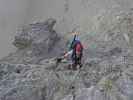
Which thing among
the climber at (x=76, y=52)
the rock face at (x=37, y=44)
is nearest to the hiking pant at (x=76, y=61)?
the climber at (x=76, y=52)

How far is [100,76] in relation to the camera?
3.68 metres

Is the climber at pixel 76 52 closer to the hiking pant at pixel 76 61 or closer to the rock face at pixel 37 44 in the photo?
the hiking pant at pixel 76 61

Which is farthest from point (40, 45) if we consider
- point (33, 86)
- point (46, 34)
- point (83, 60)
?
point (33, 86)

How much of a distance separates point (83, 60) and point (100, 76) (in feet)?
1.71

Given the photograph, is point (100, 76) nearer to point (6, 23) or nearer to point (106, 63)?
point (106, 63)

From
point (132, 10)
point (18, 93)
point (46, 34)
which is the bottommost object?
point (18, 93)

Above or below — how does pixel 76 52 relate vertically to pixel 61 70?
above

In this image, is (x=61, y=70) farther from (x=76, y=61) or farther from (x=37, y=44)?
(x=37, y=44)

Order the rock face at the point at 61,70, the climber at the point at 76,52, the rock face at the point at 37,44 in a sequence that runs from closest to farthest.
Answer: the rock face at the point at 61,70, the climber at the point at 76,52, the rock face at the point at 37,44

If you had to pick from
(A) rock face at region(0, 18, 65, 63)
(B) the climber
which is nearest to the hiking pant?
(B) the climber

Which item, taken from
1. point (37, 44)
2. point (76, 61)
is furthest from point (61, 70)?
point (37, 44)

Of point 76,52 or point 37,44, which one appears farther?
point 37,44

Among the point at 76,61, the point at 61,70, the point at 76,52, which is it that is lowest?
the point at 61,70

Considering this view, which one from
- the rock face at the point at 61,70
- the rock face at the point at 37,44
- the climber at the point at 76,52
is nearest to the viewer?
the rock face at the point at 61,70
